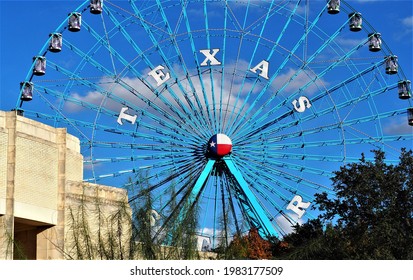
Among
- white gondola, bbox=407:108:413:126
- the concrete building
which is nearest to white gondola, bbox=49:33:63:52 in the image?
the concrete building

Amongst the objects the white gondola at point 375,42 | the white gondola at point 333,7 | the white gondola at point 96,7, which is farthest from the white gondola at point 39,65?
the white gondola at point 375,42

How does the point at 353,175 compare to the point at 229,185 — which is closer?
the point at 353,175

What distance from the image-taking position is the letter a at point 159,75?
61.6 m

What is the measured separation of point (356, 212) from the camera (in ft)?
154

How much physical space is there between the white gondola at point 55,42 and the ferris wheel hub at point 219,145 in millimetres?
9175

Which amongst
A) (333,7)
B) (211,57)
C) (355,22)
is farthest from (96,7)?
(355,22)

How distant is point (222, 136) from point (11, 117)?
43.5ft

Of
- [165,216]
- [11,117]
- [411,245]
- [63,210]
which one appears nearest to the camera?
[165,216]

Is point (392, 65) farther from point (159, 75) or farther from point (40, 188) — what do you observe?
point (40, 188)

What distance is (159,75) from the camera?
61.7 metres

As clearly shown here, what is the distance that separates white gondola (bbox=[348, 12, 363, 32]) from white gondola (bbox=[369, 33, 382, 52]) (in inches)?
33.4

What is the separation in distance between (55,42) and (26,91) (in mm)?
3036

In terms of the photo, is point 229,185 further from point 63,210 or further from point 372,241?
point 372,241
